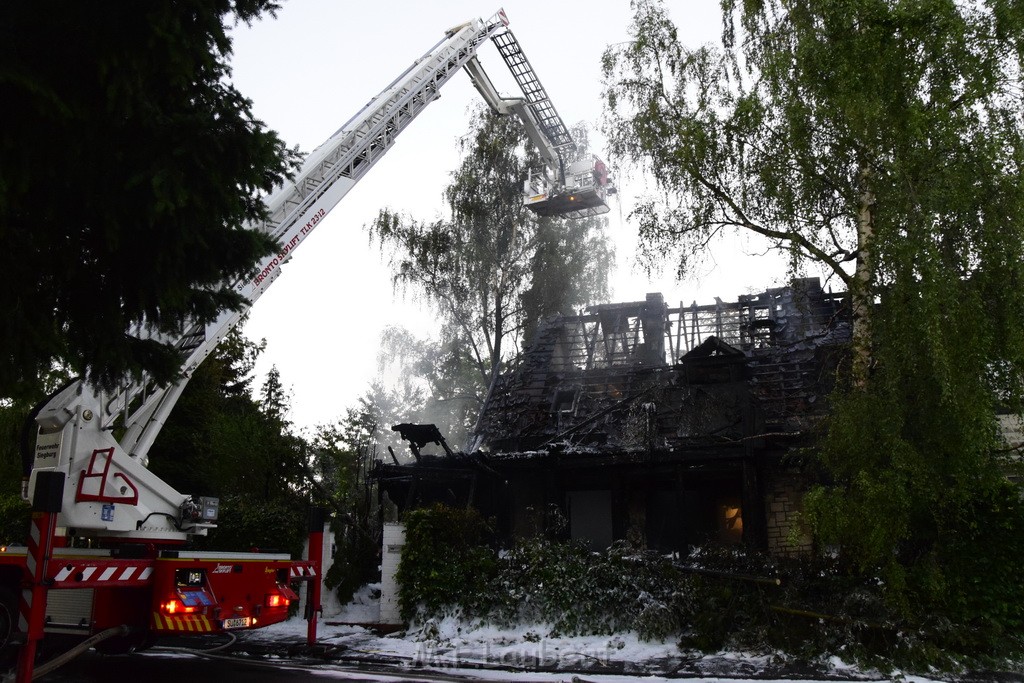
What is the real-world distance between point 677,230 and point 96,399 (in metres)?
9.72

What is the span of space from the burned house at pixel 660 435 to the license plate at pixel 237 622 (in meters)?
6.78

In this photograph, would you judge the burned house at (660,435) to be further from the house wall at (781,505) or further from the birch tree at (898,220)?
the birch tree at (898,220)

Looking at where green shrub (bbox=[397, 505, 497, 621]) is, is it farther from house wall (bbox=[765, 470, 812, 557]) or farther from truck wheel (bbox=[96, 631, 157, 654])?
house wall (bbox=[765, 470, 812, 557])

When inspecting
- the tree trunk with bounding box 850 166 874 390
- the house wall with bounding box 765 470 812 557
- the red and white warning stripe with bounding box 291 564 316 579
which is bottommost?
the red and white warning stripe with bounding box 291 564 316 579

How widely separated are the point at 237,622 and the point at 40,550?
2319 mm

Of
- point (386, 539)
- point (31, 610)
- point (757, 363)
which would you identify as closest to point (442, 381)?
point (757, 363)

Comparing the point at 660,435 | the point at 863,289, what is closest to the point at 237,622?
the point at 863,289

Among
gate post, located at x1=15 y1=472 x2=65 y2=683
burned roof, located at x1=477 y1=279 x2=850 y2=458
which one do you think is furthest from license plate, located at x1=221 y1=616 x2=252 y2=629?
burned roof, located at x1=477 y1=279 x2=850 y2=458

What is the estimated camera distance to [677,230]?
14.0 metres

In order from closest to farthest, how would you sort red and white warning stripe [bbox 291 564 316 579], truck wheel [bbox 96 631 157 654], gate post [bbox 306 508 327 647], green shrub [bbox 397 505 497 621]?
truck wheel [bbox 96 631 157 654] < red and white warning stripe [bbox 291 564 316 579] < gate post [bbox 306 508 327 647] < green shrub [bbox 397 505 497 621]

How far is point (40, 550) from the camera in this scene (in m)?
7.02

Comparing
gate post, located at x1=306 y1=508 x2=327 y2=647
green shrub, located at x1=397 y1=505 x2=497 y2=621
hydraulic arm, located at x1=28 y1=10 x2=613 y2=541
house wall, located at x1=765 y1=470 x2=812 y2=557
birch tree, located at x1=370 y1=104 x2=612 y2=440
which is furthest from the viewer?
birch tree, located at x1=370 y1=104 x2=612 y2=440

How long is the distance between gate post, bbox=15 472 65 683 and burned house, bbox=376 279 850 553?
A: 8880mm

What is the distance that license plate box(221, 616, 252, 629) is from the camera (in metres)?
8.42
